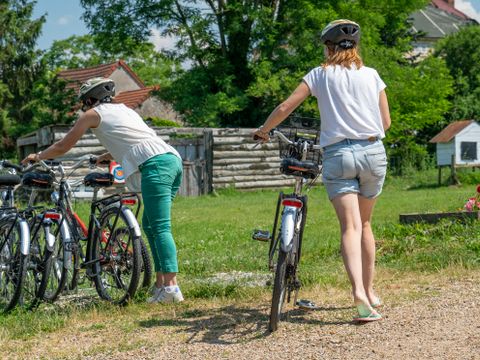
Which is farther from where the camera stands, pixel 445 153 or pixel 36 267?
pixel 445 153

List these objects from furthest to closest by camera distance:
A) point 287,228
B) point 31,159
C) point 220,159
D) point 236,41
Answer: point 236,41 < point 220,159 < point 31,159 < point 287,228

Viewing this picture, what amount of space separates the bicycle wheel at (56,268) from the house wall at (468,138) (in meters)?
25.0

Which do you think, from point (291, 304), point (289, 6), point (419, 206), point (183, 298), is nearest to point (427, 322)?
point (291, 304)

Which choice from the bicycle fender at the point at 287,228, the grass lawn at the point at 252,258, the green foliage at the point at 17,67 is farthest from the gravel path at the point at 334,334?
the green foliage at the point at 17,67

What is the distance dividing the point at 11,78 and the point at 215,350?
31512mm

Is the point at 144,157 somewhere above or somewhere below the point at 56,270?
above

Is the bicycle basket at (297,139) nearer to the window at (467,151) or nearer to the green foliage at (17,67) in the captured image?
the window at (467,151)

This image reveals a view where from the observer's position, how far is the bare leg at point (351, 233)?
5348mm

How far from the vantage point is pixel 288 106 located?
535 centimetres


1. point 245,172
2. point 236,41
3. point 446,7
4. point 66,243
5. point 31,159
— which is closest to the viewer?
point 66,243

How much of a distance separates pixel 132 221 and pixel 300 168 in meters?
1.47

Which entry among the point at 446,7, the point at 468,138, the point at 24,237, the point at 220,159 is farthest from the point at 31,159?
the point at 446,7

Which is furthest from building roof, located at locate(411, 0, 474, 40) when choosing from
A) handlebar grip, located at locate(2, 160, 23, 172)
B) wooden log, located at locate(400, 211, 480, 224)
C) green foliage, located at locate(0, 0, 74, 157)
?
handlebar grip, located at locate(2, 160, 23, 172)

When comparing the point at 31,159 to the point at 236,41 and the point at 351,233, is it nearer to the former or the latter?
the point at 351,233
